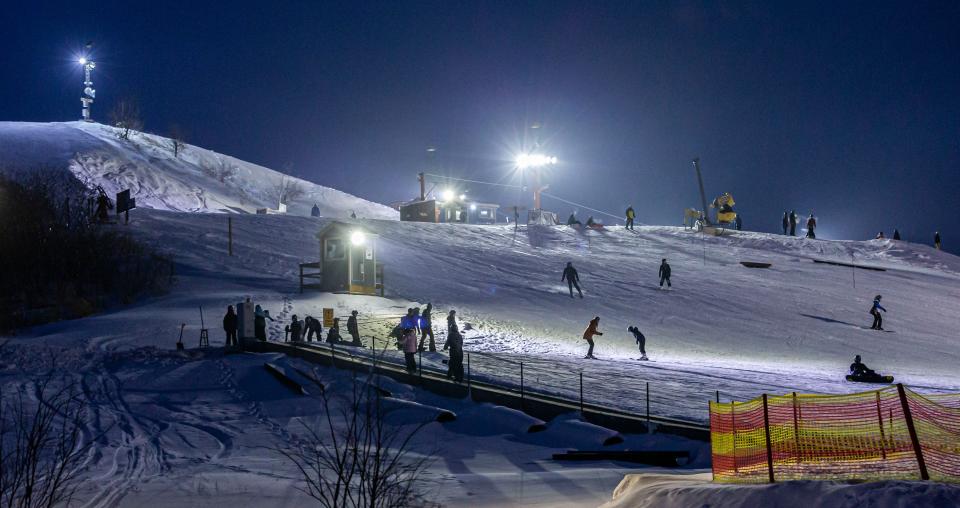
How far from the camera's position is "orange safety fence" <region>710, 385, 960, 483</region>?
6.59 m

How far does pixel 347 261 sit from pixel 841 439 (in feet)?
87.5

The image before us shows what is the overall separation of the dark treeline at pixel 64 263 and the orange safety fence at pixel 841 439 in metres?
26.3

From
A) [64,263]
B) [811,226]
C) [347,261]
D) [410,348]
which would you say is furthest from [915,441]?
[811,226]

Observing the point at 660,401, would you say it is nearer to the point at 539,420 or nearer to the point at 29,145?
the point at 539,420

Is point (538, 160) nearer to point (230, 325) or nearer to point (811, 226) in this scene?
point (811, 226)

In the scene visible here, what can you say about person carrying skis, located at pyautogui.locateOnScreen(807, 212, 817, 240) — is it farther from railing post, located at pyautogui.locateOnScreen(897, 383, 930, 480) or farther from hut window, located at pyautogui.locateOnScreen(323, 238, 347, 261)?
railing post, located at pyautogui.locateOnScreen(897, 383, 930, 480)

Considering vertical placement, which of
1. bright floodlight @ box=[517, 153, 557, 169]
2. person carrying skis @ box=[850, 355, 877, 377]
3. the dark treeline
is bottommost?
person carrying skis @ box=[850, 355, 877, 377]

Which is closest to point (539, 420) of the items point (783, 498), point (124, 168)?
point (783, 498)

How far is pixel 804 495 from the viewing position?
6500 mm

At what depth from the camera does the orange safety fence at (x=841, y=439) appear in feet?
21.6

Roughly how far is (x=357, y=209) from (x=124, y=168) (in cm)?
2764

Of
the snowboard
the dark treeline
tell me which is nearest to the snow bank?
the snowboard

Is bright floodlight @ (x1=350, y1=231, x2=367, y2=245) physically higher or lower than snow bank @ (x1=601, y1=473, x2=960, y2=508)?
higher

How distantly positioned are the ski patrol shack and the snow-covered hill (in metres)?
40.2
